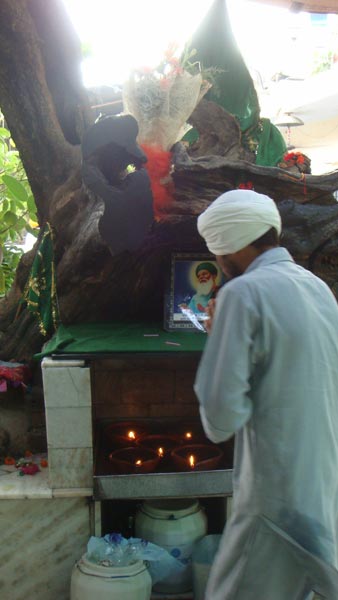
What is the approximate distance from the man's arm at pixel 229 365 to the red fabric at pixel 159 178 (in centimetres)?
165

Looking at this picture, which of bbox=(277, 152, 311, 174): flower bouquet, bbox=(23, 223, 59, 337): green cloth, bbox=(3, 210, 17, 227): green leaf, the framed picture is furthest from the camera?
bbox=(3, 210, 17, 227): green leaf

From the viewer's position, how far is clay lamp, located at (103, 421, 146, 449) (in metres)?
4.20

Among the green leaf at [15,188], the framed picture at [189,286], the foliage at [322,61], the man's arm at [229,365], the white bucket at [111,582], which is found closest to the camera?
the man's arm at [229,365]

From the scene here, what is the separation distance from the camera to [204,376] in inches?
79.3

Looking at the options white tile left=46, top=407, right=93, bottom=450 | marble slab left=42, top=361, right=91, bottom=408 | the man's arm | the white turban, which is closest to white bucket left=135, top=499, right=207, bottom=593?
white tile left=46, top=407, right=93, bottom=450

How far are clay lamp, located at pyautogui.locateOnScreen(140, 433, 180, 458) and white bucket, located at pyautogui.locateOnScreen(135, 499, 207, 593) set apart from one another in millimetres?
452

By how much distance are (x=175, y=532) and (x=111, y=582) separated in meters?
0.51

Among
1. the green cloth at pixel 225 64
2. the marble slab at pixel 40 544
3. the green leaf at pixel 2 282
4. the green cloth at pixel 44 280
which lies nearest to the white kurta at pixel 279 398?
the marble slab at pixel 40 544

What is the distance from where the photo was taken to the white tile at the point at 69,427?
3.49 m

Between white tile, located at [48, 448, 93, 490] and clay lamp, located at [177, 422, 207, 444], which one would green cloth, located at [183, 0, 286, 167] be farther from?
white tile, located at [48, 448, 93, 490]

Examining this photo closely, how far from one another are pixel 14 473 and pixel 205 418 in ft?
7.42

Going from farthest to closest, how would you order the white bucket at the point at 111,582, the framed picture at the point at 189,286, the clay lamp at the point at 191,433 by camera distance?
the clay lamp at the point at 191,433 → the framed picture at the point at 189,286 → the white bucket at the point at 111,582

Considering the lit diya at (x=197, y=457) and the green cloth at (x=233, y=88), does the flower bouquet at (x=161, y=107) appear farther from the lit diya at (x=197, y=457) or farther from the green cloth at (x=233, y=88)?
the lit diya at (x=197, y=457)

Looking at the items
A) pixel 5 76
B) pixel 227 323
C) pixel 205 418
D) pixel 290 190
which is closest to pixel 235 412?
pixel 205 418
